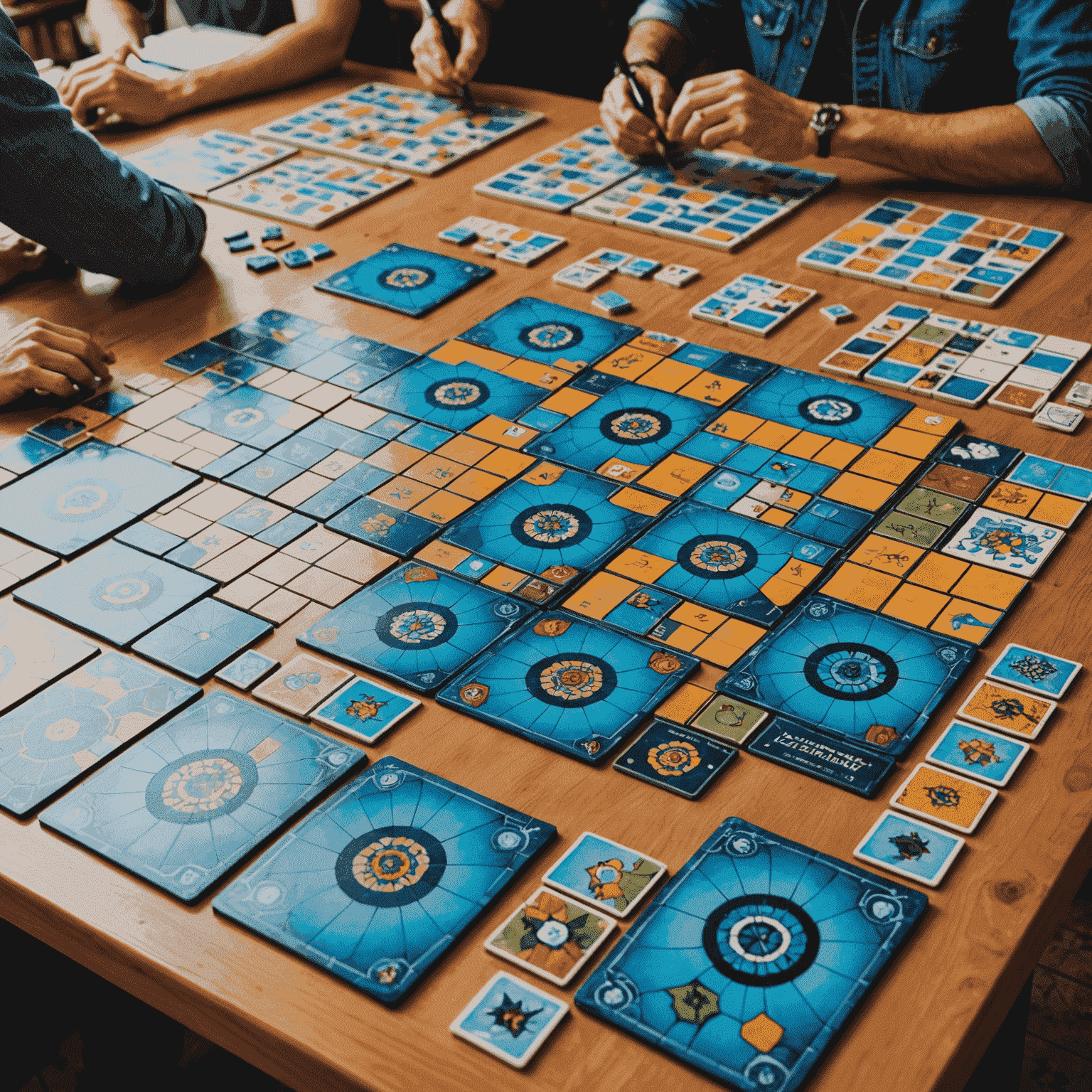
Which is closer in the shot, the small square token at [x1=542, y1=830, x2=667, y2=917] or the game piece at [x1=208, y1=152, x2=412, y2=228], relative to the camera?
the small square token at [x1=542, y1=830, x2=667, y2=917]

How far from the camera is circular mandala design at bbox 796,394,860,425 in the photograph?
4.66 ft

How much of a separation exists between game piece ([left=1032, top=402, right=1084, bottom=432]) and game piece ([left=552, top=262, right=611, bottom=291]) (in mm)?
654

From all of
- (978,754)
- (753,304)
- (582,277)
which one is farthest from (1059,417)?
(582,277)

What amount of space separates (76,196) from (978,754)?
4.58 ft

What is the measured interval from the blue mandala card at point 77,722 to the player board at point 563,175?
45.8 inches

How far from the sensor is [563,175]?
2.07m

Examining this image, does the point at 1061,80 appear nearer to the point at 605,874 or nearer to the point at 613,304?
the point at 613,304

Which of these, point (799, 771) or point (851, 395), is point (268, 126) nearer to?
point (851, 395)

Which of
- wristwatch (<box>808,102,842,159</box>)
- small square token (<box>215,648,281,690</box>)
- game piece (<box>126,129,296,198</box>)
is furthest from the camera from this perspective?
game piece (<box>126,129,296,198</box>)

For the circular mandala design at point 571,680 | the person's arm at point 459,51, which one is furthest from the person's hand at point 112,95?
the circular mandala design at point 571,680

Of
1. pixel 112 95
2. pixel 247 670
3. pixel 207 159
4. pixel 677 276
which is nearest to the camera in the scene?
pixel 247 670

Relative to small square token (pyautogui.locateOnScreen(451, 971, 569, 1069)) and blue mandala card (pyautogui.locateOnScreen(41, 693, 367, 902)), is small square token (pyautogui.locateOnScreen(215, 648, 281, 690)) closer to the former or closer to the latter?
blue mandala card (pyautogui.locateOnScreen(41, 693, 367, 902))

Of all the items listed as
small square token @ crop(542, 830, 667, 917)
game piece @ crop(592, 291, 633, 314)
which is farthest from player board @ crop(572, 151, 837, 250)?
small square token @ crop(542, 830, 667, 917)

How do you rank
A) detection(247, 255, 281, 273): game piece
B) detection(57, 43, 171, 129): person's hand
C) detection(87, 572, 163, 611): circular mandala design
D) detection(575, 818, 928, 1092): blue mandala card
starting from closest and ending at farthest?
detection(575, 818, 928, 1092): blue mandala card < detection(87, 572, 163, 611): circular mandala design < detection(247, 255, 281, 273): game piece < detection(57, 43, 171, 129): person's hand
